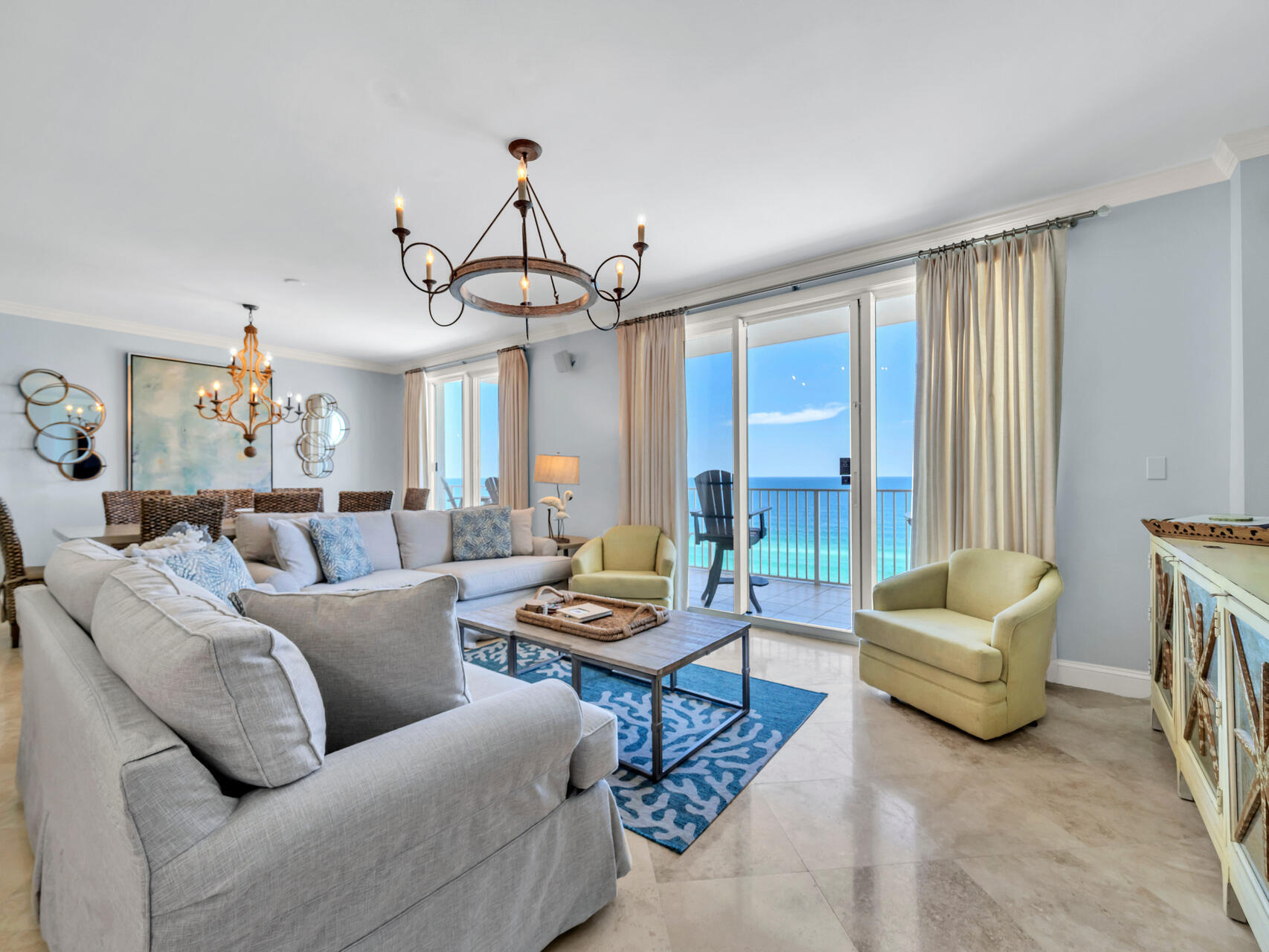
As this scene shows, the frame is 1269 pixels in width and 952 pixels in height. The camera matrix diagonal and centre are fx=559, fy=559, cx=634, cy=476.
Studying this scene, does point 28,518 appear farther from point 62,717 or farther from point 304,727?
point 304,727

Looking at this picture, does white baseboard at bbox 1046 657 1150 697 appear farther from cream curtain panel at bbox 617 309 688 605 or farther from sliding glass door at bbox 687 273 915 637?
cream curtain panel at bbox 617 309 688 605

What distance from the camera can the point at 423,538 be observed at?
4539 mm

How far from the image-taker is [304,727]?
40.5 inches

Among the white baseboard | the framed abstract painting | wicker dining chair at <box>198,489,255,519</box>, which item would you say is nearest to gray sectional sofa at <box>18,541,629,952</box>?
the white baseboard

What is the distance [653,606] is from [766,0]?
240 centimetres

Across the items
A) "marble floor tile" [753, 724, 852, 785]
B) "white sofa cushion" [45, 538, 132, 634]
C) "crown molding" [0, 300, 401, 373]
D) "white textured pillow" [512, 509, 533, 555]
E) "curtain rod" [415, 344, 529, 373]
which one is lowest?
"marble floor tile" [753, 724, 852, 785]

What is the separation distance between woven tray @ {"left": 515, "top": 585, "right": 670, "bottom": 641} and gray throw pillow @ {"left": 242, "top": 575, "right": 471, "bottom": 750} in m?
1.19

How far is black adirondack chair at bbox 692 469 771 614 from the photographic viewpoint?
4.43 m

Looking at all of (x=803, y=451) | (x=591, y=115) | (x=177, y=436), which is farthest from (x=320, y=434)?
(x=591, y=115)

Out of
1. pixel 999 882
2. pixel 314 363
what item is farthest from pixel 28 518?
pixel 999 882

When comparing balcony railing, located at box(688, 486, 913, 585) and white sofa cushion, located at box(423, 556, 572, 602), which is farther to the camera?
balcony railing, located at box(688, 486, 913, 585)

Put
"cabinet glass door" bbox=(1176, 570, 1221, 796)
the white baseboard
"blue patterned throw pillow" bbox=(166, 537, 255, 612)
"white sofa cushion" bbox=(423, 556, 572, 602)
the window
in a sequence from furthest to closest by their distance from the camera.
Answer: the window < "white sofa cushion" bbox=(423, 556, 572, 602) < the white baseboard < "blue patterned throw pillow" bbox=(166, 537, 255, 612) < "cabinet glass door" bbox=(1176, 570, 1221, 796)

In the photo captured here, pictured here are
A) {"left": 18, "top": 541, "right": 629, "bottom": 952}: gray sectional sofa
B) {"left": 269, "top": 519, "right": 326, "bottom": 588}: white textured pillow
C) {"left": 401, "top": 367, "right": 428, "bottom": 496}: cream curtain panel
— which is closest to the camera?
{"left": 18, "top": 541, "right": 629, "bottom": 952}: gray sectional sofa

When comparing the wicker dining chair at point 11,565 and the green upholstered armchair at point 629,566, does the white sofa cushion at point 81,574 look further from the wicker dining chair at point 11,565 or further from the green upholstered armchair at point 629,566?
the wicker dining chair at point 11,565
